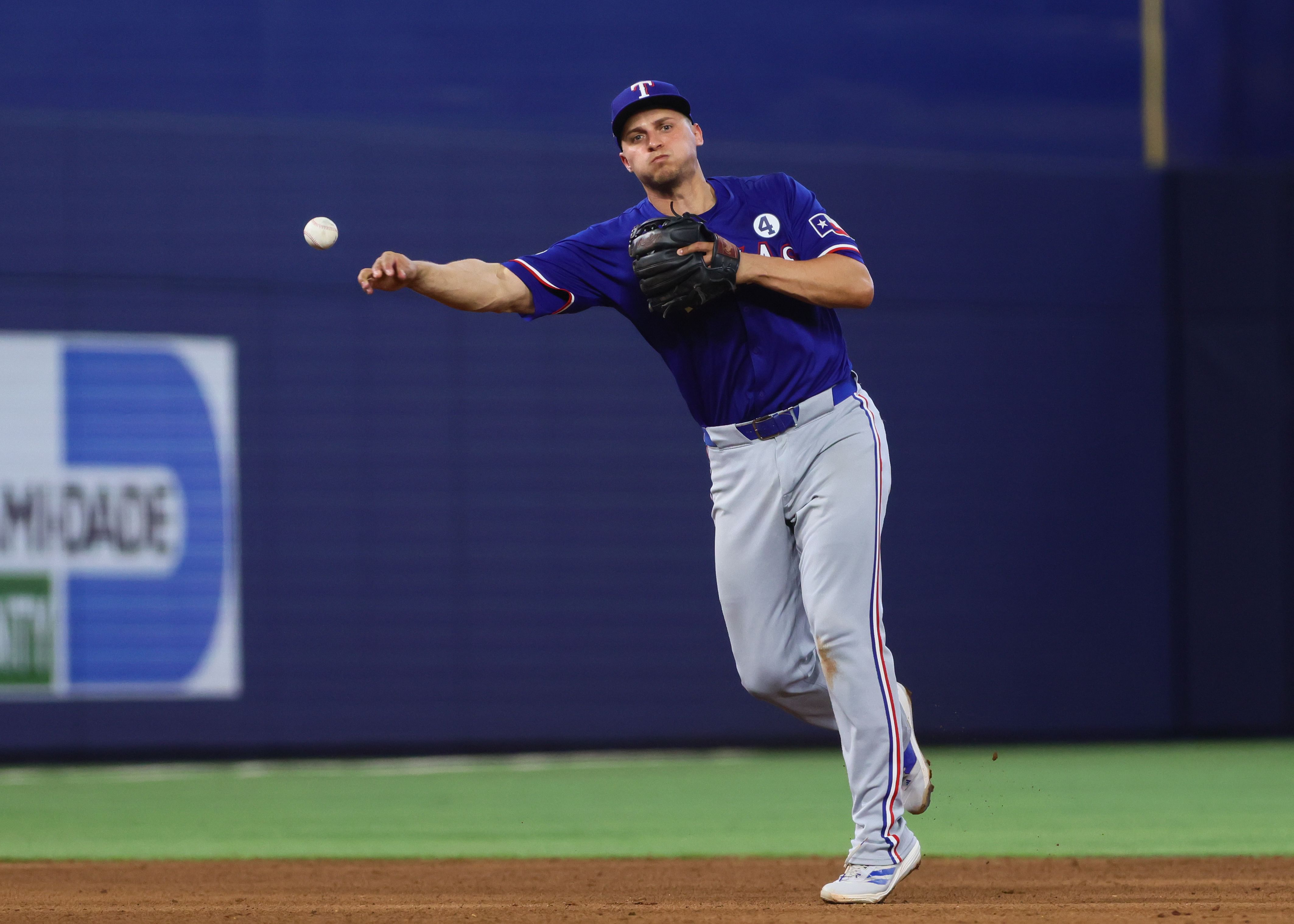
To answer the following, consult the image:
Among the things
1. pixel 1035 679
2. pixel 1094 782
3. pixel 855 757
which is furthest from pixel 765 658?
pixel 1035 679

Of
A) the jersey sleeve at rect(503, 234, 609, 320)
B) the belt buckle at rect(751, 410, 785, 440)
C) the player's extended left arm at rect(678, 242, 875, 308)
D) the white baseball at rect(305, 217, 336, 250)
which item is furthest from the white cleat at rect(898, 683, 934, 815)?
the white baseball at rect(305, 217, 336, 250)

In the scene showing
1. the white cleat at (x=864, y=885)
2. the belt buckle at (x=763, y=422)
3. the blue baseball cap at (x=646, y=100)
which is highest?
the blue baseball cap at (x=646, y=100)

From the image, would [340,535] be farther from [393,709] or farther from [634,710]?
[634,710]

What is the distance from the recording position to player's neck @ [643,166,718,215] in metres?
4.94

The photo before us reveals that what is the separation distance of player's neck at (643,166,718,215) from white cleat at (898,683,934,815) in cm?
141

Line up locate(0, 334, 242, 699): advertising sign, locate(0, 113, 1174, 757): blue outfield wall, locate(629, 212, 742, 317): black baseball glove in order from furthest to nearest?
1. locate(0, 113, 1174, 757): blue outfield wall
2. locate(0, 334, 242, 699): advertising sign
3. locate(629, 212, 742, 317): black baseball glove

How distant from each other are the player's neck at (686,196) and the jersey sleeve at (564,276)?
0.70 feet

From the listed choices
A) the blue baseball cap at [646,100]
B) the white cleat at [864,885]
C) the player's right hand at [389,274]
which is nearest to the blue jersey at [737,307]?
the blue baseball cap at [646,100]

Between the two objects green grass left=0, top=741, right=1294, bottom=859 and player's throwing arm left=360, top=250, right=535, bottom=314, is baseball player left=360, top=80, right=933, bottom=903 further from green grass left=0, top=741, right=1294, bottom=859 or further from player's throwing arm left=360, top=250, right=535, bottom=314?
green grass left=0, top=741, right=1294, bottom=859

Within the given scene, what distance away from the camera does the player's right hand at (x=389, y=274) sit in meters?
4.47

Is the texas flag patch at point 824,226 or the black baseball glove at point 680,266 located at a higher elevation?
the texas flag patch at point 824,226

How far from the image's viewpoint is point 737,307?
482 centimetres

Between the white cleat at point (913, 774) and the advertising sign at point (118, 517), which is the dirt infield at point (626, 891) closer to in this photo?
the white cleat at point (913, 774)

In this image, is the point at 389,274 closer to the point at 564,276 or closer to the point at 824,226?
the point at 564,276
